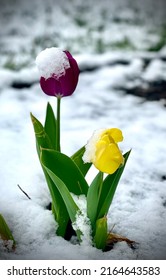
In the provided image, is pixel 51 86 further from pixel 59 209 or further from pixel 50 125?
pixel 59 209

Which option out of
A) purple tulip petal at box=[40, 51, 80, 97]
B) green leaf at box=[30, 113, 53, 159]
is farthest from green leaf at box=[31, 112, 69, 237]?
purple tulip petal at box=[40, 51, 80, 97]

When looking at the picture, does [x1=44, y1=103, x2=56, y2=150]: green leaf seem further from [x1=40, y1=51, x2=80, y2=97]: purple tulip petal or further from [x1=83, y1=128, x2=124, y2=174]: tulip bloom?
[x1=83, y1=128, x2=124, y2=174]: tulip bloom

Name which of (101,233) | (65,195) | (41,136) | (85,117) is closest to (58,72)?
(41,136)

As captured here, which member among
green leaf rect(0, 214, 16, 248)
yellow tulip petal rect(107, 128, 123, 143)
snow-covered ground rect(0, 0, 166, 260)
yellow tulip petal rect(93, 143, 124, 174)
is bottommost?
snow-covered ground rect(0, 0, 166, 260)

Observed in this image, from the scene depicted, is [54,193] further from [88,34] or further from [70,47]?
[88,34]


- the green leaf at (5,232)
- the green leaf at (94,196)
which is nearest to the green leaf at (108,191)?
the green leaf at (94,196)

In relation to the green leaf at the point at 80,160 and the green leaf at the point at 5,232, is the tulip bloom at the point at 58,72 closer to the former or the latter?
the green leaf at the point at 80,160
